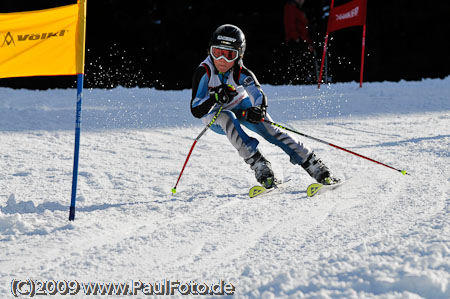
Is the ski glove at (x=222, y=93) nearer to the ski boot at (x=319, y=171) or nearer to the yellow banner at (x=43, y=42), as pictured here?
the ski boot at (x=319, y=171)

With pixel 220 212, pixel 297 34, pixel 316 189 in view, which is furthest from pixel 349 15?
pixel 220 212

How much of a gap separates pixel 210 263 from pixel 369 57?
11.2 m

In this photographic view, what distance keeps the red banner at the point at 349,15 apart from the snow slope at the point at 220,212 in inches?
119

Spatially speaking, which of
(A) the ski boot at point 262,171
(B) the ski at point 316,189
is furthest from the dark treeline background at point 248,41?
(B) the ski at point 316,189

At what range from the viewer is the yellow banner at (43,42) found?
318 centimetres

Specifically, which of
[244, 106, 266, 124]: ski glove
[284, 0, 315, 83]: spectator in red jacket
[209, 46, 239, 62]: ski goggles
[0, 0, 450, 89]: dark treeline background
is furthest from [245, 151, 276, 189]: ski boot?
[0, 0, 450, 89]: dark treeline background

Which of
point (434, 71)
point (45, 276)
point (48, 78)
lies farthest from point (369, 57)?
point (45, 276)

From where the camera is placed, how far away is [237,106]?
429 centimetres

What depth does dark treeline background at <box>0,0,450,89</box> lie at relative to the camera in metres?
12.3

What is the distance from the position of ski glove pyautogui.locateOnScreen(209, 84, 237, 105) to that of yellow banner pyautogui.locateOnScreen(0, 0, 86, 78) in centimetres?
113

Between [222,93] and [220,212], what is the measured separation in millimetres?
1018

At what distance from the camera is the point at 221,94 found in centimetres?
402

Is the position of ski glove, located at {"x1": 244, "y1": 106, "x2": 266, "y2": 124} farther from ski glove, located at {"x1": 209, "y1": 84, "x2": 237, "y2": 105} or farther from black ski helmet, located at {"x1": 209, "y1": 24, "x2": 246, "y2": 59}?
black ski helmet, located at {"x1": 209, "y1": 24, "x2": 246, "y2": 59}

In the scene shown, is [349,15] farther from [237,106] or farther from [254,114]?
[254,114]
